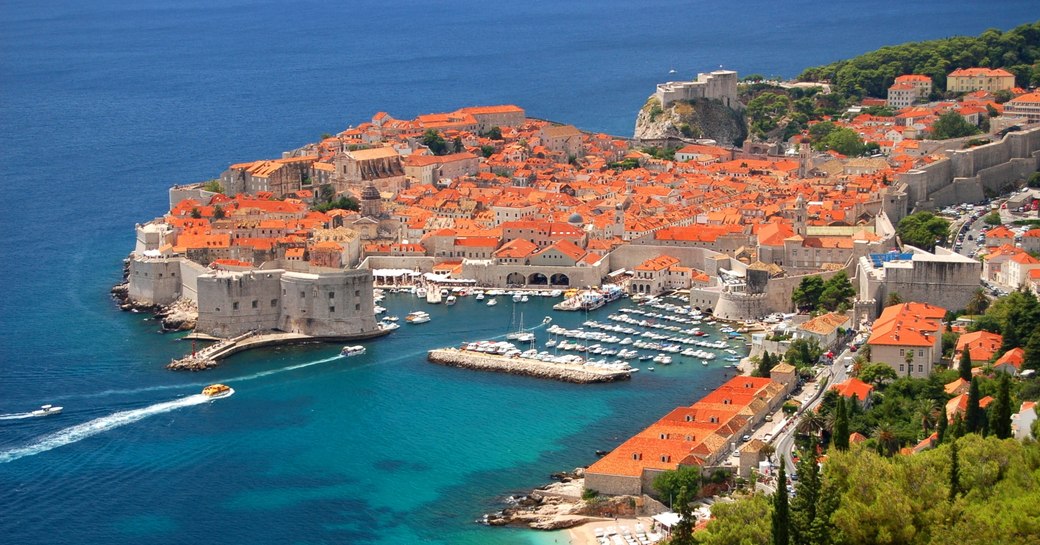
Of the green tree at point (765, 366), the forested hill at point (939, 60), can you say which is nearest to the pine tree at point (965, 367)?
the green tree at point (765, 366)

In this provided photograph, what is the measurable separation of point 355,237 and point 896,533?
29.1m

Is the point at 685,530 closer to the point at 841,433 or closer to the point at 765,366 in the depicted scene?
the point at 841,433

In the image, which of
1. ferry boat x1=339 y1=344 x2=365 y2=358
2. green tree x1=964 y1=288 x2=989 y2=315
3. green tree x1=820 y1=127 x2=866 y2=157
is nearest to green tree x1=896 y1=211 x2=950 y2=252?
green tree x1=964 y1=288 x2=989 y2=315

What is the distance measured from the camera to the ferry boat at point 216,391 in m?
37.2

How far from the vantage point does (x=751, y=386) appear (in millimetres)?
34000

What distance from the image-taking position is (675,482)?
2891cm

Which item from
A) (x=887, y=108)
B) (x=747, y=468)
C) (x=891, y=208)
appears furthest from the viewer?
(x=887, y=108)

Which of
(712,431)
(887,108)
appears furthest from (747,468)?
(887,108)

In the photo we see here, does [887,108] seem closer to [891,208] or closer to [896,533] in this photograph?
[891,208]

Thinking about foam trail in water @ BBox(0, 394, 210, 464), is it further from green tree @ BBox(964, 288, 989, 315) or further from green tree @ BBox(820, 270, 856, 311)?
green tree @ BBox(964, 288, 989, 315)

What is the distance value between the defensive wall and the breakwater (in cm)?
1391

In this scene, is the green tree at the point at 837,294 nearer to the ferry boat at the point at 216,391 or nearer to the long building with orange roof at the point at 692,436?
the long building with orange roof at the point at 692,436

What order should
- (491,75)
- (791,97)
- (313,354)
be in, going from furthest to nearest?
(491,75)
(791,97)
(313,354)

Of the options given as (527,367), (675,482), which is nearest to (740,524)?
(675,482)
